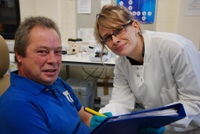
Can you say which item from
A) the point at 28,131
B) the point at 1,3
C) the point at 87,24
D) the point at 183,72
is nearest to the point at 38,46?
the point at 28,131

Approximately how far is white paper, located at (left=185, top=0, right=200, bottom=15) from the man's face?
221cm

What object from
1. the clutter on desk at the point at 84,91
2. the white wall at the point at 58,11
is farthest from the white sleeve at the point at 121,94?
the white wall at the point at 58,11

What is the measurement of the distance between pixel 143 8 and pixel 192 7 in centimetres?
66

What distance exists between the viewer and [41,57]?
0.94 metres

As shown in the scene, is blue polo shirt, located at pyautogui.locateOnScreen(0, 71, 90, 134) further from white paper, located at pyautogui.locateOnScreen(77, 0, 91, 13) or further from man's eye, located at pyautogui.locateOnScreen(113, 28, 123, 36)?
white paper, located at pyautogui.locateOnScreen(77, 0, 91, 13)

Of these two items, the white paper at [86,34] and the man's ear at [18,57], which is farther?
the white paper at [86,34]

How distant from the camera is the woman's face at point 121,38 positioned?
3.76 feet

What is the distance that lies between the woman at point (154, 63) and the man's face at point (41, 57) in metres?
0.33

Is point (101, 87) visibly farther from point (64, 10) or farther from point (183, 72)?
point (183, 72)

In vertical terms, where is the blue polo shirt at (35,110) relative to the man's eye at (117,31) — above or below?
below

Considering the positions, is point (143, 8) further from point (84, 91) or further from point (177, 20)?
point (84, 91)

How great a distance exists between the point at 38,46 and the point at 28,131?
382mm

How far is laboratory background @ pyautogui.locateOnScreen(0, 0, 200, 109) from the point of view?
2646 mm

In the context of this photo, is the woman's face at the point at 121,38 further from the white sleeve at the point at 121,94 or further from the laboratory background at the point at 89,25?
the laboratory background at the point at 89,25
